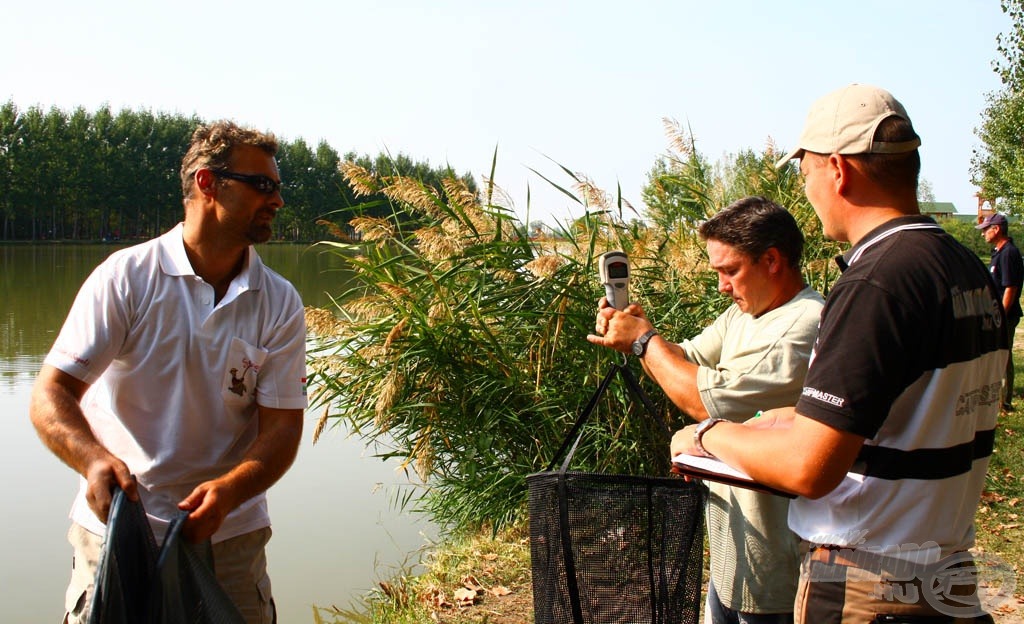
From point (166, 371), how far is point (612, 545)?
1.41 m

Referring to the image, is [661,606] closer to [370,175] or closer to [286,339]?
[286,339]

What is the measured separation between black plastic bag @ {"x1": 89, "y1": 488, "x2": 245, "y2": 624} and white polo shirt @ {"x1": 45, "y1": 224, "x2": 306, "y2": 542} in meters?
0.26

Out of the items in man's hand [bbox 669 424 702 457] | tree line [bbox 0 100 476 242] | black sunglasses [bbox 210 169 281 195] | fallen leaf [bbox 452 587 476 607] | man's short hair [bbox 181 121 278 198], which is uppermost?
tree line [bbox 0 100 476 242]

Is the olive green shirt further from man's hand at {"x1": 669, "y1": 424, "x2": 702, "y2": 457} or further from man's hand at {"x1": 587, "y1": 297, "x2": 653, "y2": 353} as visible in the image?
man's hand at {"x1": 669, "y1": 424, "x2": 702, "y2": 457}

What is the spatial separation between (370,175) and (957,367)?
491 centimetres

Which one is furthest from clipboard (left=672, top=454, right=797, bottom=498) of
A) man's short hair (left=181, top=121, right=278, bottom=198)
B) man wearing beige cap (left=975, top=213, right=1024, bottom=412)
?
man wearing beige cap (left=975, top=213, right=1024, bottom=412)

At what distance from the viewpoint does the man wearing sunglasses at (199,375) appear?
2.53 meters

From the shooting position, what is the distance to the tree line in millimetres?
68062

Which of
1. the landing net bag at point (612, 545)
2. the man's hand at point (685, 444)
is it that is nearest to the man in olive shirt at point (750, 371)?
the landing net bag at point (612, 545)

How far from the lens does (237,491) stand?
8.34 ft

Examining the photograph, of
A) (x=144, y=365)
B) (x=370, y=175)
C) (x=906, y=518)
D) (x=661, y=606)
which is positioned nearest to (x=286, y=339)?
(x=144, y=365)

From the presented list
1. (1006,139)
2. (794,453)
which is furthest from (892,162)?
(1006,139)

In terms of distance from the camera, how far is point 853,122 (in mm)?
1808

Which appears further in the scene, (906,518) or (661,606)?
(661,606)
